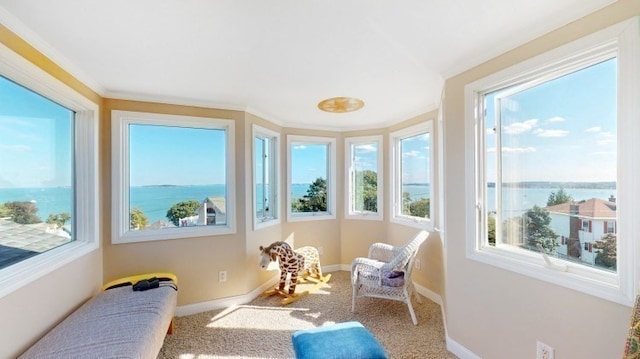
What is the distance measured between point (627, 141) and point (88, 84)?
3594 millimetres

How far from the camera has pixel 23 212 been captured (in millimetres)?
1775

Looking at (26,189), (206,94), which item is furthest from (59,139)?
(206,94)

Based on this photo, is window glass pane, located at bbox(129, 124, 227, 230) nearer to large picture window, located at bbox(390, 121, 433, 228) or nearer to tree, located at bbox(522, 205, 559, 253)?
large picture window, located at bbox(390, 121, 433, 228)

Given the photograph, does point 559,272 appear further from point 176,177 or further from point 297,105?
point 176,177

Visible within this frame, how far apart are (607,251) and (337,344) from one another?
153cm

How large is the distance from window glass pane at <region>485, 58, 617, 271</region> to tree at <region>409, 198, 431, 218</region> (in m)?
1.38

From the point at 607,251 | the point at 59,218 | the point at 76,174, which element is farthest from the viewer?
the point at 76,174

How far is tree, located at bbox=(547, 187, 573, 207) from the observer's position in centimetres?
162

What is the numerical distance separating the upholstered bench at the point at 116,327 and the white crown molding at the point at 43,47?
1.74m

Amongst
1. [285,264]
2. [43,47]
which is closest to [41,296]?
[43,47]

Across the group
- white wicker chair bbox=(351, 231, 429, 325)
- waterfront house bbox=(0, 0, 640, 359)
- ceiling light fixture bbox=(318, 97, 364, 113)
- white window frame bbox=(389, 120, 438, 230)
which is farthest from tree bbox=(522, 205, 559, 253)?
ceiling light fixture bbox=(318, 97, 364, 113)

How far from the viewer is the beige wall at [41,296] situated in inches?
58.7

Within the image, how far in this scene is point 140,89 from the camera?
2.57m

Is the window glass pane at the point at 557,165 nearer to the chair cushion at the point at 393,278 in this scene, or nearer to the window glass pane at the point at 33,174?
the chair cushion at the point at 393,278
